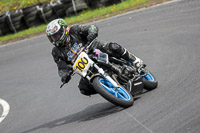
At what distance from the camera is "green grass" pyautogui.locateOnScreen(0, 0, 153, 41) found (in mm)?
17641

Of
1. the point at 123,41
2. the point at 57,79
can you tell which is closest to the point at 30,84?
the point at 57,79

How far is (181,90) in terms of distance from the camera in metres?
6.47

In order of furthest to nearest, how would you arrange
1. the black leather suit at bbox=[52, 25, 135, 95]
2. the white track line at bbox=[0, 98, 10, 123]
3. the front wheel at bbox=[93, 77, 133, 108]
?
the white track line at bbox=[0, 98, 10, 123]
the black leather suit at bbox=[52, 25, 135, 95]
the front wheel at bbox=[93, 77, 133, 108]

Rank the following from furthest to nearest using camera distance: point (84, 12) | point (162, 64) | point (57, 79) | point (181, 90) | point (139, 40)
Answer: point (84, 12), point (139, 40), point (57, 79), point (162, 64), point (181, 90)

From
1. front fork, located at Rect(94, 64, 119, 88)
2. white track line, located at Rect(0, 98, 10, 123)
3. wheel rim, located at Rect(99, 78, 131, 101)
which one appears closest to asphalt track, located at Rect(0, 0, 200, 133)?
white track line, located at Rect(0, 98, 10, 123)

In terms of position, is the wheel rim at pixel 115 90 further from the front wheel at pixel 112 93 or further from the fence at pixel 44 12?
the fence at pixel 44 12

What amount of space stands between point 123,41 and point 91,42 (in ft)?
19.8

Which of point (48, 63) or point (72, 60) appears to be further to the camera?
point (48, 63)

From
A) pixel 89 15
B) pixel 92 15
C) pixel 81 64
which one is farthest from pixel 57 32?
pixel 89 15

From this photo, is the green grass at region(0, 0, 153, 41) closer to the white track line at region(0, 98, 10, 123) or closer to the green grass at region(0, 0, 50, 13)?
the green grass at region(0, 0, 50, 13)

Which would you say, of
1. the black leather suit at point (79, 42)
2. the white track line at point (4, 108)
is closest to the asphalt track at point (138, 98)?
the white track line at point (4, 108)

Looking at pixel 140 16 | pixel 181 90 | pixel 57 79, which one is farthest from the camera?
pixel 140 16

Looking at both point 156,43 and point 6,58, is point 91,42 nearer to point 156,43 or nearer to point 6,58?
point 156,43

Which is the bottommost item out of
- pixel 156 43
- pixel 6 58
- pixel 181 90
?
pixel 6 58
